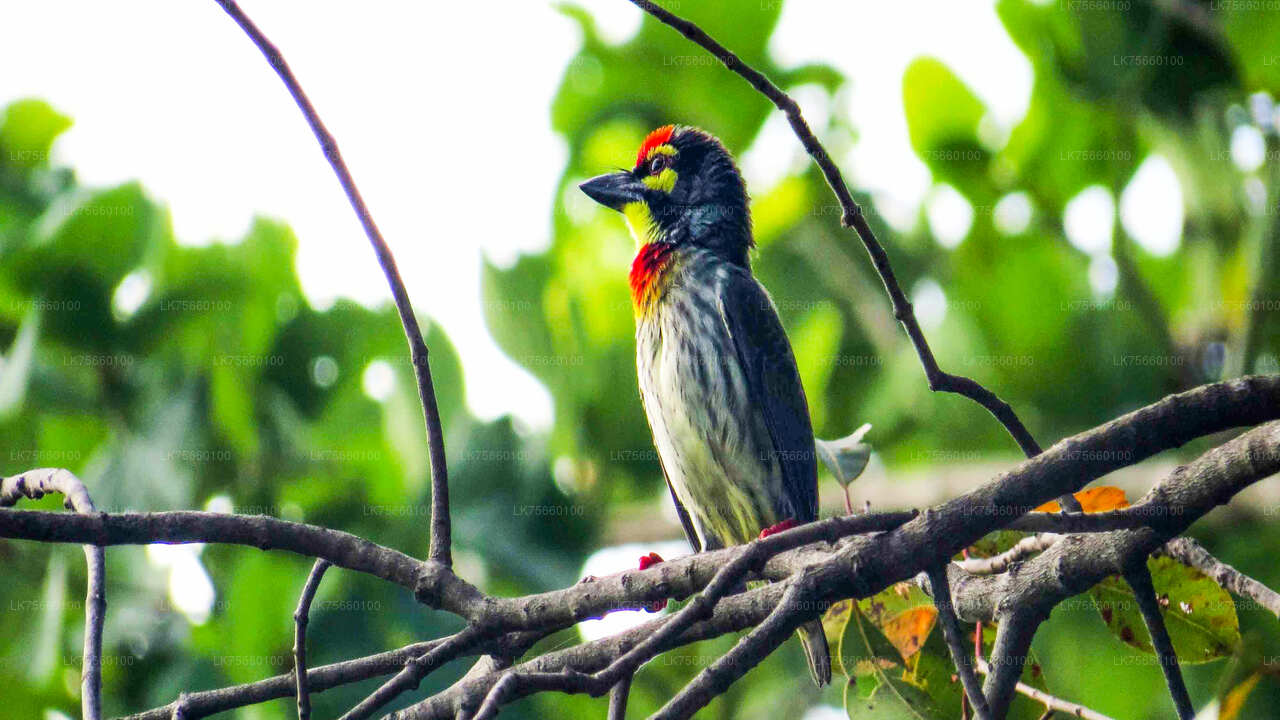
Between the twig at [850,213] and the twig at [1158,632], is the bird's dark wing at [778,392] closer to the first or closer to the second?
the twig at [850,213]

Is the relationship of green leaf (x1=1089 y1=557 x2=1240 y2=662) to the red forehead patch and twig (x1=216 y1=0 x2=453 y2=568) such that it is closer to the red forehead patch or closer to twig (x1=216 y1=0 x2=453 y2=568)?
twig (x1=216 y1=0 x2=453 y2=568)

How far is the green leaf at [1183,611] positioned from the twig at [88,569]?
69.9 inches

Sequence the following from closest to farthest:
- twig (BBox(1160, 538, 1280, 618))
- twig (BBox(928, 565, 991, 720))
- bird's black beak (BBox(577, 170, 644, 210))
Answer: twig (BBox(928, 565, 991, 720))
twig (BBox(1160, 538, 1280, 618))
bird's black beak (BBox(577, 170, 644, 210))

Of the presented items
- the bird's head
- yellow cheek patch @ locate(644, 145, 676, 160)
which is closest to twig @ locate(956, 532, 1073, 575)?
the bird's head

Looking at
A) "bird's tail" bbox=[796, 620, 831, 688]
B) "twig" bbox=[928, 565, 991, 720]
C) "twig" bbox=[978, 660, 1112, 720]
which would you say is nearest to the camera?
"twig" bbox=[928, 565, 991, 720]

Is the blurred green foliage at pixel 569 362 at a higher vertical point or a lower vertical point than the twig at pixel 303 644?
higher

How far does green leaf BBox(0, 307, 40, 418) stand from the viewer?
189 inches

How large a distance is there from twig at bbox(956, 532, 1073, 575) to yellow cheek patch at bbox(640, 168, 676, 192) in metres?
2.77

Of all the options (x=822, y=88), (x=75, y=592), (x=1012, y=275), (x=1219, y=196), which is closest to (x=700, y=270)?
(x=1012, y=275)

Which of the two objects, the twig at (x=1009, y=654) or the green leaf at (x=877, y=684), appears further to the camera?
the green leaf at (x=877, y=684)

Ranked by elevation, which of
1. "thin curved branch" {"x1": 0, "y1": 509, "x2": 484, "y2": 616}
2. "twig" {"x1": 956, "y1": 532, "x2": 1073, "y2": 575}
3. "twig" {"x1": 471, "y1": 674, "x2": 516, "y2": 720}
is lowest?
"twig" {"x1": 471, "y1": 674, "x2": 516, "y2": 720}

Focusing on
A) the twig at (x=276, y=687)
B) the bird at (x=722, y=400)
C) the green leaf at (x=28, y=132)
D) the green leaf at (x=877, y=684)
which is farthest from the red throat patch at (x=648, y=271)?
the green leaf at (x=28, y=132)

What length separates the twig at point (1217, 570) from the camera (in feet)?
6.24

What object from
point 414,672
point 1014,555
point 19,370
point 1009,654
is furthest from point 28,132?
point 1009,654
